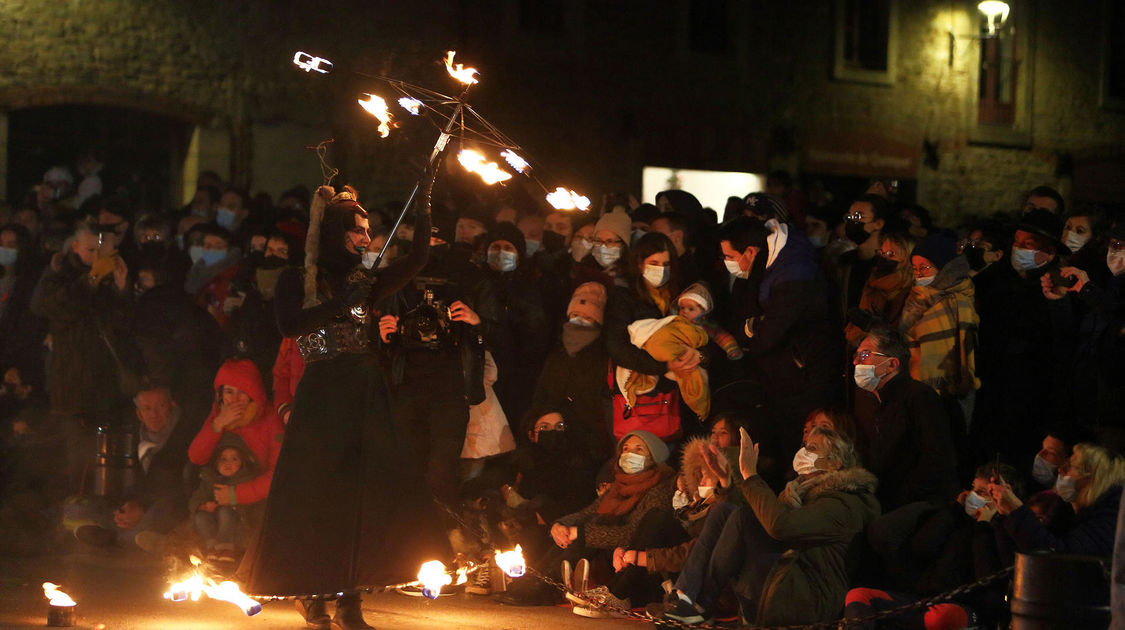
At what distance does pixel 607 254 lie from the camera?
10.3 metres

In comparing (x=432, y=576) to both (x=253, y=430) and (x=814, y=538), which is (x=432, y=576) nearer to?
(x=814, y=538)

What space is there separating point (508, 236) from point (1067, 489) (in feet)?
14.6

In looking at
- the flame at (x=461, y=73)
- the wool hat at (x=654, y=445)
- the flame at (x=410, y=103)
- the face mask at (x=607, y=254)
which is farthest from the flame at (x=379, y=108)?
the face mask at (x=607, y=254)

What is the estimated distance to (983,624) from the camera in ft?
23.8

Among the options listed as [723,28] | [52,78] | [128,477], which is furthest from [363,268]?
[723,28]

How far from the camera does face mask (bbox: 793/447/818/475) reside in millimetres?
7972

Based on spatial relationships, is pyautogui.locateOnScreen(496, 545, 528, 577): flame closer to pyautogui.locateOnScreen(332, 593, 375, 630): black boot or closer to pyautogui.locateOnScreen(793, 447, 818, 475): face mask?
pyautogui.locateOnScreen(332, 593, 375, 630): black boot

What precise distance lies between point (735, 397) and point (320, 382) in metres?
2.59

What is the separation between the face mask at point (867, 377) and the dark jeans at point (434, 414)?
2447 mm

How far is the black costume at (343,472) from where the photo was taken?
753 cm

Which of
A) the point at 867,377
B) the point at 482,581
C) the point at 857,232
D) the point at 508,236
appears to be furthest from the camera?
the point at 508,236

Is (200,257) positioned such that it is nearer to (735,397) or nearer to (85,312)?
(85,312)

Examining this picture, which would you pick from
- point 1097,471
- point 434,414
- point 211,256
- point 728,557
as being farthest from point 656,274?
point 211,256

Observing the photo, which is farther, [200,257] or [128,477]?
[200,257]
